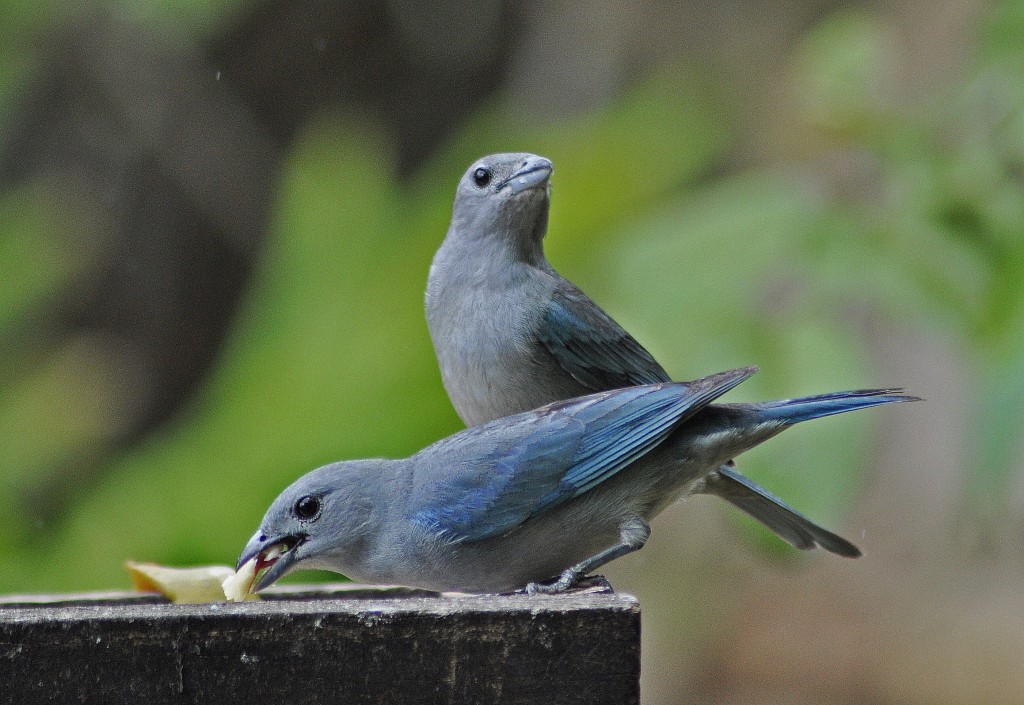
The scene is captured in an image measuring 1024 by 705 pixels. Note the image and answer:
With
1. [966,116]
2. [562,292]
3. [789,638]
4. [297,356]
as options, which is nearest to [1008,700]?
[789,638]

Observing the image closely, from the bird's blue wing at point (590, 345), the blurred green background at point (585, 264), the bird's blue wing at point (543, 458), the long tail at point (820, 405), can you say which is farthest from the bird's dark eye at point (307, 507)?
the blurred green background at point (585, 264)

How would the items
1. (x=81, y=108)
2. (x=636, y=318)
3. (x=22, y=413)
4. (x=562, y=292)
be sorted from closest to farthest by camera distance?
(x=562, y=292)
(x=636, y=318)
(x=22, y=413)
(x=81, y=108)

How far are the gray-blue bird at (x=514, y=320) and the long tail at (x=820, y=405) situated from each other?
350mm

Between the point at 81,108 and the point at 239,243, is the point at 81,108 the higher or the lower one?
the higher one

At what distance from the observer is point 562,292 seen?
8.98ft

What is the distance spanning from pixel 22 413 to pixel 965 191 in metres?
4.25

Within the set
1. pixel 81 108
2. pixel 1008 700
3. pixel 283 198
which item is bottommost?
pixel 1008 700

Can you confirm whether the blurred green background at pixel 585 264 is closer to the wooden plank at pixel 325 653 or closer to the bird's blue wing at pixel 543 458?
the bird's blue wing at pixel 543 458

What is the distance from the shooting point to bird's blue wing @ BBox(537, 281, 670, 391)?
267 centimetres

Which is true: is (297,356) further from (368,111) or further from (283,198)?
(368,111)

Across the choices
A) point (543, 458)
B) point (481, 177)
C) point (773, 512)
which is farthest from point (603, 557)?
point (481, 177)

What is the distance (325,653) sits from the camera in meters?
1.88

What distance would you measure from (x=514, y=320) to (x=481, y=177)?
345mm

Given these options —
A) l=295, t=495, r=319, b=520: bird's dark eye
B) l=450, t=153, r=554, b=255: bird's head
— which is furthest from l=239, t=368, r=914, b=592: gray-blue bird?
l=450, t=153, r=554, b=255: bird's head
